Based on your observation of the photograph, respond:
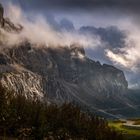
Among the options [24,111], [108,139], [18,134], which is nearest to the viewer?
[18,134]

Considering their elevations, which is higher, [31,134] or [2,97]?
[2,97]

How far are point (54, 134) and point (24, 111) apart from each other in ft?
65.7

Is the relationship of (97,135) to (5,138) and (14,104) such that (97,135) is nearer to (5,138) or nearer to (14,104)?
(14,104)

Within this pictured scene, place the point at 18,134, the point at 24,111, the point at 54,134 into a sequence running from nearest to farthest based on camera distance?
the point at 18,134 < the point at 54,134 < the point at 24,111

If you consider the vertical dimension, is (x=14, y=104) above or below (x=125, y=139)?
above

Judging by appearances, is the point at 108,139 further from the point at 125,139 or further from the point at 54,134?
the point at 54,134

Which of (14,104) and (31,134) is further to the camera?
(14,104)

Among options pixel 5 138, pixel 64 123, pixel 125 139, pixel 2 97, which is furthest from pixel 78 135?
pixel 5 138

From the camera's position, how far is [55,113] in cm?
19775

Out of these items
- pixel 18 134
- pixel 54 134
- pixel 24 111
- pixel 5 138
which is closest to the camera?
pixel 5 138

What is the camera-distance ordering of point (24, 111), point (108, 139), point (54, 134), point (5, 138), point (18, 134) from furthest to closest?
point (108, 139)
point (24, 111)
point (54, 134)
point (18, 134)
point (5, 138)

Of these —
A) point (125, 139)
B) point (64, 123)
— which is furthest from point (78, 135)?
point (125, 139)

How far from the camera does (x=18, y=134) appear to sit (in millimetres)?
146625

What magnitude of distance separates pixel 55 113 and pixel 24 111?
77.0 ft
